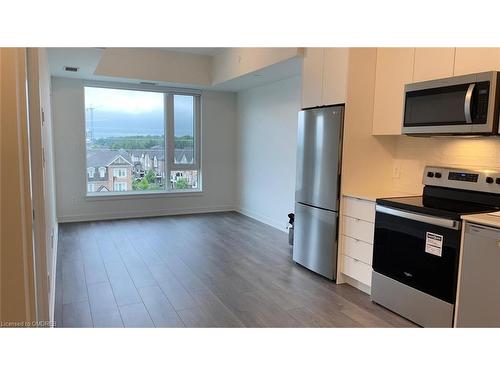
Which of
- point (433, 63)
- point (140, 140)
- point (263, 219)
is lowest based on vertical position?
point (263, 219)

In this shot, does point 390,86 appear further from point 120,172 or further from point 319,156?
point 120,172

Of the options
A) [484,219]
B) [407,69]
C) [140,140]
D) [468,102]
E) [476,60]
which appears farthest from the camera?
[140,140]

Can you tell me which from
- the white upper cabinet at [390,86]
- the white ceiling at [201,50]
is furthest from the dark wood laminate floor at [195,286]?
the white ceiling at [201,50]

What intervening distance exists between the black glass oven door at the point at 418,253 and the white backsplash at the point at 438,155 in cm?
74

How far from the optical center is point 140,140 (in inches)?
264

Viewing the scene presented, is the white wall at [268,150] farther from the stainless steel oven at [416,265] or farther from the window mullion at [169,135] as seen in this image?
the stainless steel oven at [416,265]

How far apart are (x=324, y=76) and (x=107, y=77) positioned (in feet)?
12.3

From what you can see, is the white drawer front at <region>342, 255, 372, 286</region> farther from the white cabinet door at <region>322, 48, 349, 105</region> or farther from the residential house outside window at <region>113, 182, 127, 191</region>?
the residential house outside window at <region>113, 182, 127, 191</region>

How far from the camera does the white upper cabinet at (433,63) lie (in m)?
2.77

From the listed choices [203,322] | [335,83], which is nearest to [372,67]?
[335,83]

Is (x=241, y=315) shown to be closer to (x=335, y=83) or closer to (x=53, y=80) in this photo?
(x=335, y=83)

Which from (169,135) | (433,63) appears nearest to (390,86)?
(433,63)
